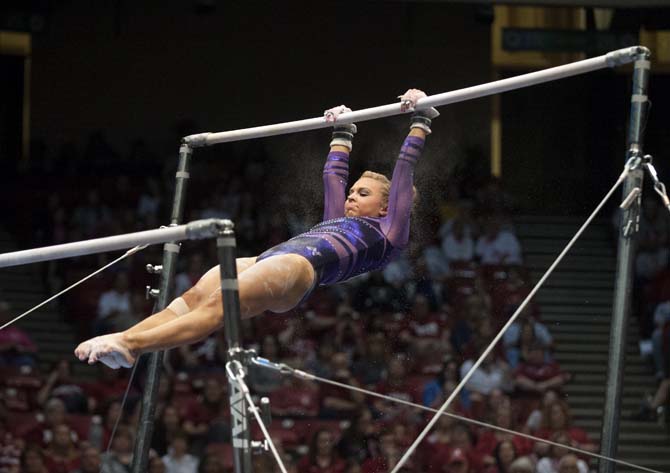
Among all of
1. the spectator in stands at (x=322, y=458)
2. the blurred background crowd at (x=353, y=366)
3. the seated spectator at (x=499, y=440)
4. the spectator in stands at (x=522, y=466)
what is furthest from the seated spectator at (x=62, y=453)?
the spectator in stands at (x=522, y=466)

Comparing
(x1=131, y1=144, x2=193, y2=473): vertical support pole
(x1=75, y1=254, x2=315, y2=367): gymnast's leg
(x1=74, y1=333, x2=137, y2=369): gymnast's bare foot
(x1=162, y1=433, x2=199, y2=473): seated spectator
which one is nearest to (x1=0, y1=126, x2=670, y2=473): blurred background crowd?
(x1=162, y1=433, x2=199, y2=473): seated spectator

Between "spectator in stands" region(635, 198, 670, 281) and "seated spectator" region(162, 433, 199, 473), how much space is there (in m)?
4.79

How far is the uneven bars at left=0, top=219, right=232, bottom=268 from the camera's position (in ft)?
14.3

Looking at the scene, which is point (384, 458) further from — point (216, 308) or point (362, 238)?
point (216, 308)

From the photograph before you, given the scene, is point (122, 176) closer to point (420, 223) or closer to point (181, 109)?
point (181, 109)

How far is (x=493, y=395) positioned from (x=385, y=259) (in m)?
3.24

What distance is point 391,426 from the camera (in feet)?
28.9

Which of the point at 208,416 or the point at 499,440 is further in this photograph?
the point at 208,416

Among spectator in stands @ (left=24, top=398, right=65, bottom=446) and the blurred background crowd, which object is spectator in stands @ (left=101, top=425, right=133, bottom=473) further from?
spectator in stands @ (left=24, top=398, right=65, bottom=446)

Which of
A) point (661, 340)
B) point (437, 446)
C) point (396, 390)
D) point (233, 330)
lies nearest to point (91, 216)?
point (396, 390)

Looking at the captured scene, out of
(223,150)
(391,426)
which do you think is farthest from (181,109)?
(391,426)

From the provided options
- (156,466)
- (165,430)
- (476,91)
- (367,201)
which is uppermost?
(476,91)

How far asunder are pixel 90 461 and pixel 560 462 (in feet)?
11.3

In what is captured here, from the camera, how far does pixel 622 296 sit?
16.0 feet
